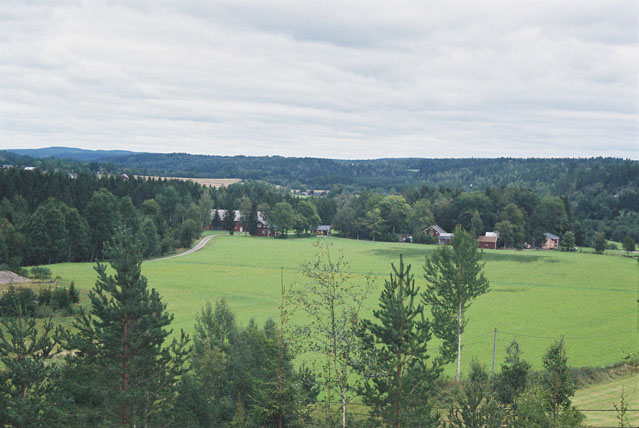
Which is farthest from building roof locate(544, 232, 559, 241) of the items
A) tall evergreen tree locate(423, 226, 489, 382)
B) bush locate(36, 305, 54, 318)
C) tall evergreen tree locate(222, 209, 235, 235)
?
bush locate(36, 305, 54, 318)

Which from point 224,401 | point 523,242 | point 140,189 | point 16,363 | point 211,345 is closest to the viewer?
point 16,363

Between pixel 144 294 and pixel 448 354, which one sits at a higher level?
pixel 144 294

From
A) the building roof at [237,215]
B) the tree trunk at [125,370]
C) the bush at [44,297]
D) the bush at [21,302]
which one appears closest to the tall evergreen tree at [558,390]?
the tree trunk at [125,370]

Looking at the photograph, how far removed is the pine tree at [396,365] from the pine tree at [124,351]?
7536 millimetres

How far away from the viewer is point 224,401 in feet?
84.2

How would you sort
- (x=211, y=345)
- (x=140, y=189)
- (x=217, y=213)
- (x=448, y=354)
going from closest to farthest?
(x=211, y=345)
(x=448, y=354)
(x=140, y=189)
(x=217, y=213)

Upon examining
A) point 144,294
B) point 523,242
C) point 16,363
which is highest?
point 144,294

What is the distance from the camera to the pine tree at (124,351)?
64.2 feet

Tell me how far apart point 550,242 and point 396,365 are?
11973cm

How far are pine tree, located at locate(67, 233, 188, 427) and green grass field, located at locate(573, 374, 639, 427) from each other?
1967 centimetres

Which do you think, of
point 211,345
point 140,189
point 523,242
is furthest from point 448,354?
point 140,189

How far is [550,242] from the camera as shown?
416 ft

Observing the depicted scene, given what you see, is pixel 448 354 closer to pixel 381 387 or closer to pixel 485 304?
pixel 381 387

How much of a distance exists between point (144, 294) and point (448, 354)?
20.6 m
